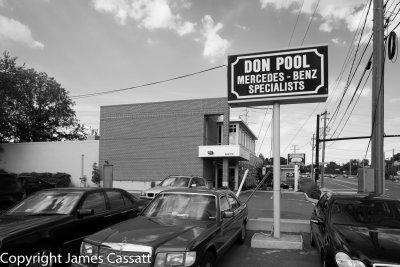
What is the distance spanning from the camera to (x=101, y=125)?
36250 millimetres

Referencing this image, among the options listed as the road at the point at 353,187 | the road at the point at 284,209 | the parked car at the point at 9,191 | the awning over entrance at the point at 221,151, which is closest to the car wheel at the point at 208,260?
the parked car at the point at 9,191

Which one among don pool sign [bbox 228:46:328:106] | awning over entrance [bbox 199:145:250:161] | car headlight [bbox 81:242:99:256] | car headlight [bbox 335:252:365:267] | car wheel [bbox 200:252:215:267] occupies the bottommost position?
car wheel [bbox 200:252:215:267]

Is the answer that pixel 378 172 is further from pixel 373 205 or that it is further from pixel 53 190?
pixel 53 190

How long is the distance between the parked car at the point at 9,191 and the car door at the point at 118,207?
393 centimetres

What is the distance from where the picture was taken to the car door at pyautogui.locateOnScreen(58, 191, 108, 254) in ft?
20.9

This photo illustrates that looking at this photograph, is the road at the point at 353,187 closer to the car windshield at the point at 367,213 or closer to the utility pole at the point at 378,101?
the utility pole at the point at 378,101

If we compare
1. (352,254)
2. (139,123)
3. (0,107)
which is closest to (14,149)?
(0,107)

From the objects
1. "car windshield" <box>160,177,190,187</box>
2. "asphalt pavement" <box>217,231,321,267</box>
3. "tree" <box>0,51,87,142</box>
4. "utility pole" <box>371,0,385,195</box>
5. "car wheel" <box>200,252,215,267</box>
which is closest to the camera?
"car wheel" <box>200,252,215,267</box>

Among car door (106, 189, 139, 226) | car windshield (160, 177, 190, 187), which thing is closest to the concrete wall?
car windshield (160, 177, 190, 187)

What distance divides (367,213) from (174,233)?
370 cm

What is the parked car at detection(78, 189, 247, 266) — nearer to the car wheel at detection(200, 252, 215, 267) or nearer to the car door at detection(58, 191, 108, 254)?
the car wheel at detection(200, 252, 215, 267)

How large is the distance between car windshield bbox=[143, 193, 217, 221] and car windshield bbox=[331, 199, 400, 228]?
89.2 inches

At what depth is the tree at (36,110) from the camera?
42.8 metres

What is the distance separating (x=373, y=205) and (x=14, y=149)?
40.1 metres
